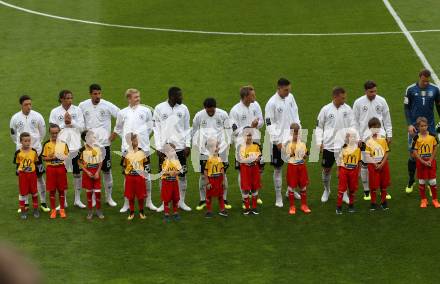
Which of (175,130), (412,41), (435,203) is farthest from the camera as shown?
(412,41)

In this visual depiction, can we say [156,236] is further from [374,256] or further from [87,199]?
[374,256]

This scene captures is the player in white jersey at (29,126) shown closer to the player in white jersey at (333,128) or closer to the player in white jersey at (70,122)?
the player in white jersey at (70,122)

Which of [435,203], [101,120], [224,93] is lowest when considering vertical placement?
[435,203]

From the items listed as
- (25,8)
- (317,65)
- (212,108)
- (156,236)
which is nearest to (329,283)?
(156,236)

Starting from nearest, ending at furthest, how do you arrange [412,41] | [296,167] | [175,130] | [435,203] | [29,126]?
[296,167]
[435,203]
[29,126]
[175,130]
[412,41]

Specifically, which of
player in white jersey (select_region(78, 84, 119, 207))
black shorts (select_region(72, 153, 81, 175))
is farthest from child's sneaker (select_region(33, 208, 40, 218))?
player in white jersey (select_region(78, 84, 119, 207))

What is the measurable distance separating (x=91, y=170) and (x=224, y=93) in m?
6.23

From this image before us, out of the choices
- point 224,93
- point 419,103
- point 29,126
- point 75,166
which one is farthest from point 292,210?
point 224,93

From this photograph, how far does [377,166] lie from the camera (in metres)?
12.0

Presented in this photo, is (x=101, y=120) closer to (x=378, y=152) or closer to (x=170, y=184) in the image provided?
(x=170, y=184)

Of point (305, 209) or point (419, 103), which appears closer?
point (305, 209)

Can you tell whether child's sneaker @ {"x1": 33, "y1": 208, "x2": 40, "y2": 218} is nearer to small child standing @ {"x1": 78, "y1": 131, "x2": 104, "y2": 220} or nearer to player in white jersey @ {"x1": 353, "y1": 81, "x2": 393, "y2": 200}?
small child standing @ {"x1": 78, "y1": 131, "x2": 104, "y2": 220}

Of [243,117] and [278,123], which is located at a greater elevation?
[243,117]

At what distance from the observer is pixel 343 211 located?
1220cm
